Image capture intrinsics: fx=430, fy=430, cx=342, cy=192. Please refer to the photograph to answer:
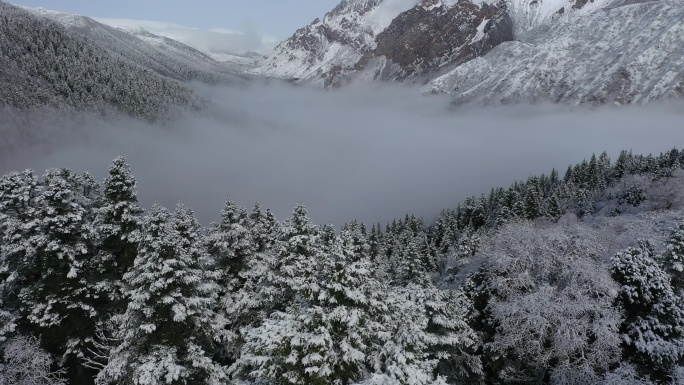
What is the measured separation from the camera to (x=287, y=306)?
2211 centimetres

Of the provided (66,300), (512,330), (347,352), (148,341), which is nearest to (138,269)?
(148,341)

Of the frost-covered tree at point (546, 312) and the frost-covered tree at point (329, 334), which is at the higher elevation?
the frost-covered tree at point (329, 334)

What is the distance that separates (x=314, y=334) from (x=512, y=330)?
15.7 m

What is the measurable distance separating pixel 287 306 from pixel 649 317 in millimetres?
20570

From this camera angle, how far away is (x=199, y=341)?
20922 mm

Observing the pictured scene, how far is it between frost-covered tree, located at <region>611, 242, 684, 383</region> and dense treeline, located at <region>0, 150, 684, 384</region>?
0.08m

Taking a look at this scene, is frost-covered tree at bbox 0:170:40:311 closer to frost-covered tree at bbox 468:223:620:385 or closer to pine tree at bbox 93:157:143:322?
pine tree at bbox 93:157:143:322

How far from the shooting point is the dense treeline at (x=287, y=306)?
54.0 feet

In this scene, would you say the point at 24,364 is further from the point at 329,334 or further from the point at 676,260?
the point at 676,260

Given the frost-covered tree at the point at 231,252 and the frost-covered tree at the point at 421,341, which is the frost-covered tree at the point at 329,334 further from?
the frost-covered tree at the point at 231,252

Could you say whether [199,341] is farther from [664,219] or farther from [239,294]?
[664,219]

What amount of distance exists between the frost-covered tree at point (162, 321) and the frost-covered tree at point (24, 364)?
336 centimetres

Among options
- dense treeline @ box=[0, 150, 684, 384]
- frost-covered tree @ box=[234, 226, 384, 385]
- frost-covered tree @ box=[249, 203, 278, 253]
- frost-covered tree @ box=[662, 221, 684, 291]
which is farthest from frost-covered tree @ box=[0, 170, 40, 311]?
frost-covered tree @ box=[662, 221, 684, 291]

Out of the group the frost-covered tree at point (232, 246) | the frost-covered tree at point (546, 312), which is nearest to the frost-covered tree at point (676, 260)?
the frost-covered tree at point (546, 312)
